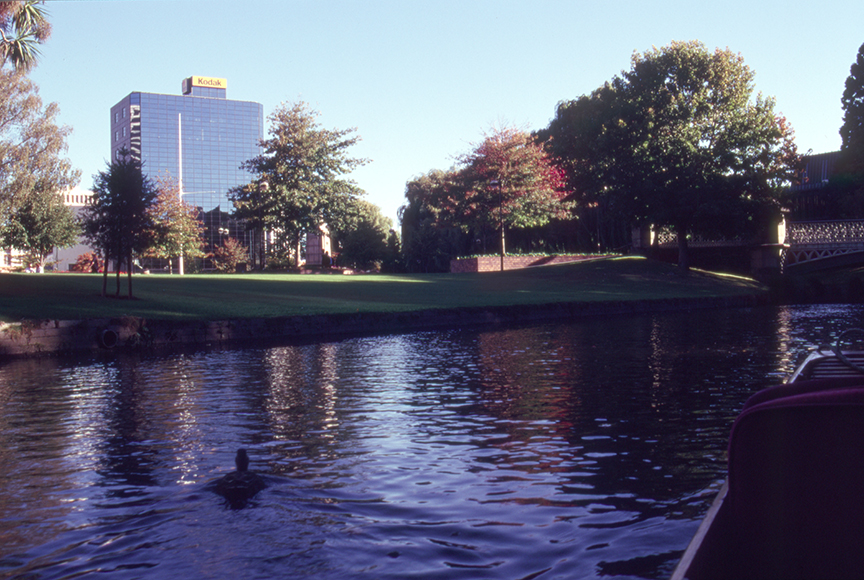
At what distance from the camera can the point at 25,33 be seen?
3250 cm

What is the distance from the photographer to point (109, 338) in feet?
60.0

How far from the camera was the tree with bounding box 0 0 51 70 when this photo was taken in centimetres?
3203

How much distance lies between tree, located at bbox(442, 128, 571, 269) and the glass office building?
113078mm

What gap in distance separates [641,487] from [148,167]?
162888 mm

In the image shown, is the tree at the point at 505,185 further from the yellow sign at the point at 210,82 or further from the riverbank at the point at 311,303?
the yellow sign at the point at 210,82

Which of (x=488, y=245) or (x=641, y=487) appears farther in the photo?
(x=488, y=245)

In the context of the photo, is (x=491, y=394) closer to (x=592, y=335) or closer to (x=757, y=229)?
(x=592, y=335)

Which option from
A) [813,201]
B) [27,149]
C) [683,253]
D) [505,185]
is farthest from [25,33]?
[813,201]

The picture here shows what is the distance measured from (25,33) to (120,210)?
1485 centimetres

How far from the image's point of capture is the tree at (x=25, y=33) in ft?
105

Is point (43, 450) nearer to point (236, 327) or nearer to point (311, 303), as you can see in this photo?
point (236, 327)

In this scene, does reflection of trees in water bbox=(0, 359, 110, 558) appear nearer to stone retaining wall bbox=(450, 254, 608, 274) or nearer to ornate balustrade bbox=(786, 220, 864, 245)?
stone retaining wall bbox=(450, 254, 608, 274)

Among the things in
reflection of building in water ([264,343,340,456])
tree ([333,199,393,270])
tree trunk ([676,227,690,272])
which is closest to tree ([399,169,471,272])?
tree ([333,199,393,270])

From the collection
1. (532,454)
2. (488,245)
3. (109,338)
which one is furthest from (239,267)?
(532,454)
